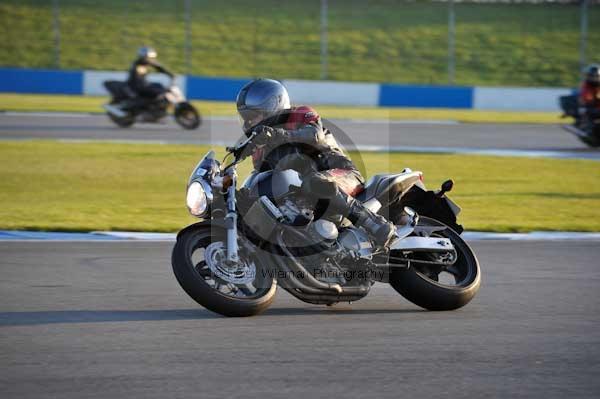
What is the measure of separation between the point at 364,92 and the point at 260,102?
2405 cm

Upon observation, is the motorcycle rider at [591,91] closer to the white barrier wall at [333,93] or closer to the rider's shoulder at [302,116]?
the white barrier wall at [333,93]

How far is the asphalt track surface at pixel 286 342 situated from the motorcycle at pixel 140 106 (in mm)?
14380

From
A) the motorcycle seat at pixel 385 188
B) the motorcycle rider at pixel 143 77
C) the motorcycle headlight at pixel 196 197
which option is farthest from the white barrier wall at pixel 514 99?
the motorcycle headlight at pixel 196 197

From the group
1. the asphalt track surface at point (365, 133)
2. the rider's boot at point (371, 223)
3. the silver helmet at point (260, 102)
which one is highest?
the silver helmet at point (260, 102)

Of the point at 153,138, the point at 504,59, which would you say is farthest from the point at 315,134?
the point at 504,59

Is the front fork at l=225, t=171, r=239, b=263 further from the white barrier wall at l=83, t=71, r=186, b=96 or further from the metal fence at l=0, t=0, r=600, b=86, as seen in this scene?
the metal fence at l=0, t=0, r=600, b=86

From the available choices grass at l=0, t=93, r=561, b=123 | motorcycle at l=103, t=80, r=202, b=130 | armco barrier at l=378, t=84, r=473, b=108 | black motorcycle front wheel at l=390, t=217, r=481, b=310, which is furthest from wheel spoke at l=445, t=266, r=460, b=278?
armco barrier at l=378, t=84, r=473, b=108

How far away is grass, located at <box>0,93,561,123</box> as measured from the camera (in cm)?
2562

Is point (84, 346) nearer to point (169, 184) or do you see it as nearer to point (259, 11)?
point (169, 184)

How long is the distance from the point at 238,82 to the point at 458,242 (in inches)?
925

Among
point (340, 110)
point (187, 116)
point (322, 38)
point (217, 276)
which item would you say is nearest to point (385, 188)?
point (217, 276)

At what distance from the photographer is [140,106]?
22000 mm

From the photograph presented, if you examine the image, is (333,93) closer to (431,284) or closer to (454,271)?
(454,271)

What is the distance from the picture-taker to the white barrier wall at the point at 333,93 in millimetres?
29719
